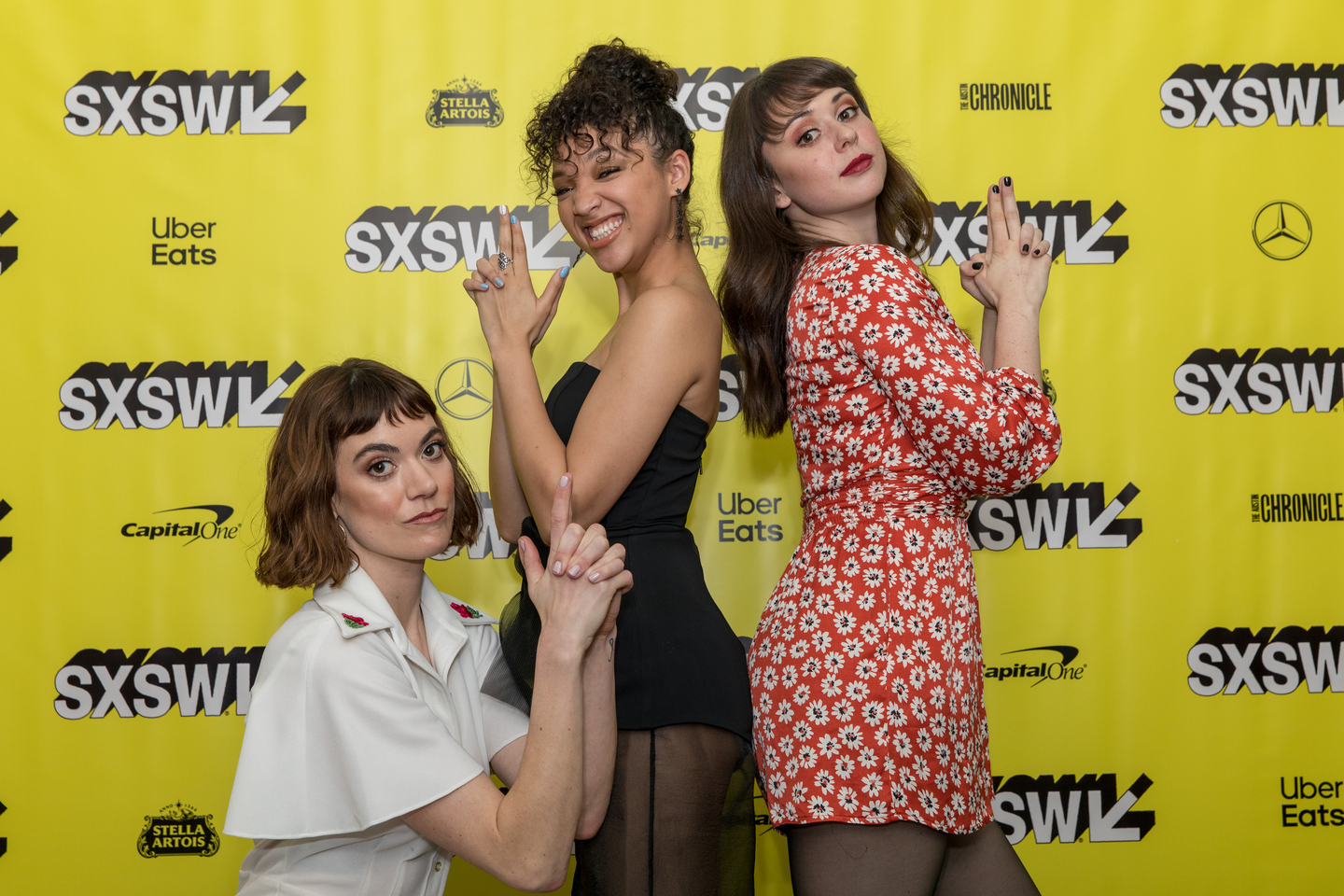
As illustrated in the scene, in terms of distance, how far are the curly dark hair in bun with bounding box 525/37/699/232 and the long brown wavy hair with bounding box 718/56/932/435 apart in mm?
118

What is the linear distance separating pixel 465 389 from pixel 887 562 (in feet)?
4.82

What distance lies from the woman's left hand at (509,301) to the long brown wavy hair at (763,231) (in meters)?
0.31

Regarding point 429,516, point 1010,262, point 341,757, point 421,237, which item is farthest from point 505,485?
point 421,237

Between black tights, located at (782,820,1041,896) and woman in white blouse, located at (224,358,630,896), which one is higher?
woman in white blouse, located at (224,358,630,896)

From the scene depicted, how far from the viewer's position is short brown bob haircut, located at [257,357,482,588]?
1371mm

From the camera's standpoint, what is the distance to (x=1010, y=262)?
4.99ft

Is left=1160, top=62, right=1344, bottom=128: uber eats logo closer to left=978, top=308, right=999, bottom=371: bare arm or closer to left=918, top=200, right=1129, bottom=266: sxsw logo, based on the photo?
left=918, top=200, right=1129, bottom=266: sxsw logo

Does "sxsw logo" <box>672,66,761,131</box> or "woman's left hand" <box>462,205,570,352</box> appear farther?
"sxsw logo" <box>672,66,761,131</box>

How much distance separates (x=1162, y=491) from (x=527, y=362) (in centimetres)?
184

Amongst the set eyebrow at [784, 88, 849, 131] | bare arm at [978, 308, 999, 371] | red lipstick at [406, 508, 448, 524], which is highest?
eyebrow at [784, 88, 849, 131]

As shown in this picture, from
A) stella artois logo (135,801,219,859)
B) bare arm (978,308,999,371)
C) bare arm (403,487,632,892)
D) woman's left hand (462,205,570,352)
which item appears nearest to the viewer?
bare arm (403,487,632,892)

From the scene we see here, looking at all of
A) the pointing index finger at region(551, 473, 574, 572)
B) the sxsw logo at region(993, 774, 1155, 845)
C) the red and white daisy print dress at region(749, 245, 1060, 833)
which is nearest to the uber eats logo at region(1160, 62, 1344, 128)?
the red and white daisy print dress at region(749, 245, 1060, 833)

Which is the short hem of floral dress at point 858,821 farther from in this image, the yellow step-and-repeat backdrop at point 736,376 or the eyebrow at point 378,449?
the yellow step-and-repeat backdrop at point 736,376

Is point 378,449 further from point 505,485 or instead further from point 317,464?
point 505,485
